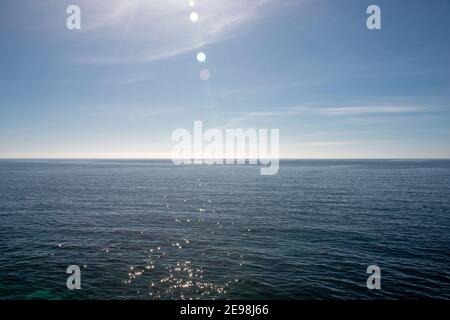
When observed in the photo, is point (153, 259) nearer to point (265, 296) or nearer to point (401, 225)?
point (265, 296)

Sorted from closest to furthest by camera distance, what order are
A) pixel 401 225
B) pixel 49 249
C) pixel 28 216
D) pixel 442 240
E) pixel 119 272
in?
pixel 119 272 → pixel 49 249 → pixel 442 240 → pixel 401 225 → pixel 28 216

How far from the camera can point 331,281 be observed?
32219 millimetres

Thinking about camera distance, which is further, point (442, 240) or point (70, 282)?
point (442, 240)

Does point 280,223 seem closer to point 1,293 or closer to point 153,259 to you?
point 153,259

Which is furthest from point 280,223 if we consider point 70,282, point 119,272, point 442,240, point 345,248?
point 70,282

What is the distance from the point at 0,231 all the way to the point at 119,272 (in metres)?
29.9

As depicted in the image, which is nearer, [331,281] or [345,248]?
[331,281]

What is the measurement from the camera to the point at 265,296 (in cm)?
2942

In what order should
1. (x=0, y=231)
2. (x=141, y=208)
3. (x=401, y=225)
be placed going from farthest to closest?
(x=141, y=208) < (x=401, y=225) < (x=0, y=231)

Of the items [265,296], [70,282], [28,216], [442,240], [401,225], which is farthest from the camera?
[28,216]
